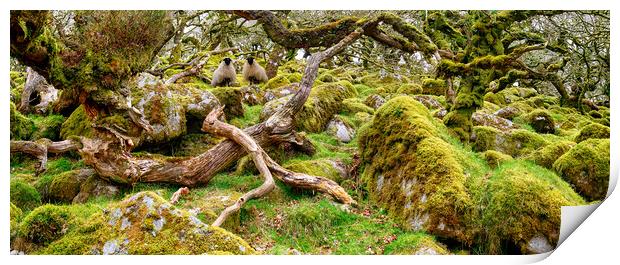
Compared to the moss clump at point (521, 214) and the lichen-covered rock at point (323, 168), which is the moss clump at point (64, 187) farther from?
the moss clump at point (521, 214)

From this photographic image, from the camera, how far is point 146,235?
5.48 meters

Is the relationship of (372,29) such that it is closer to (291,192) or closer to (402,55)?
(291,192)

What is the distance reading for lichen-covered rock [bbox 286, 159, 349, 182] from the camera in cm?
848

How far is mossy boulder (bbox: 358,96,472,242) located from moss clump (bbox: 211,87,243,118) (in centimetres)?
356

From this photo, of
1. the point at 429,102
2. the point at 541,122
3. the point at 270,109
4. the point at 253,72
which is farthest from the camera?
the point at 253,72

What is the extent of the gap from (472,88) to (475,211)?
372 centimetres

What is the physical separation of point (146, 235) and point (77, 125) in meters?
4.94

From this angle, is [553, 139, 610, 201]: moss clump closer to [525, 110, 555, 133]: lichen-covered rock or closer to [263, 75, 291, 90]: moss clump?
[525, 110, 555, 133]: lichen-covered rock

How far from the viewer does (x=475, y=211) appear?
621 centimetres

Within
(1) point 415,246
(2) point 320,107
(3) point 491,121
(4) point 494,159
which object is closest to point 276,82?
(2) point 320,107

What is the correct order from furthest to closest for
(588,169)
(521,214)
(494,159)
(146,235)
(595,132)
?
(595,132) → (494,159) → (588,169) → (521,214) → (146,235)

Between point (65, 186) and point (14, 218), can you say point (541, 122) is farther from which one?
point (14, 218)

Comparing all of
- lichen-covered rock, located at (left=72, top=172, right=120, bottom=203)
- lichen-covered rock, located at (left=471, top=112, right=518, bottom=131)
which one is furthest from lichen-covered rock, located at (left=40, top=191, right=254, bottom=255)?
lichen-covered rock, located at (left=471, top=112, right=518, bottom=131)

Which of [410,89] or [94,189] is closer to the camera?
[94,189]
